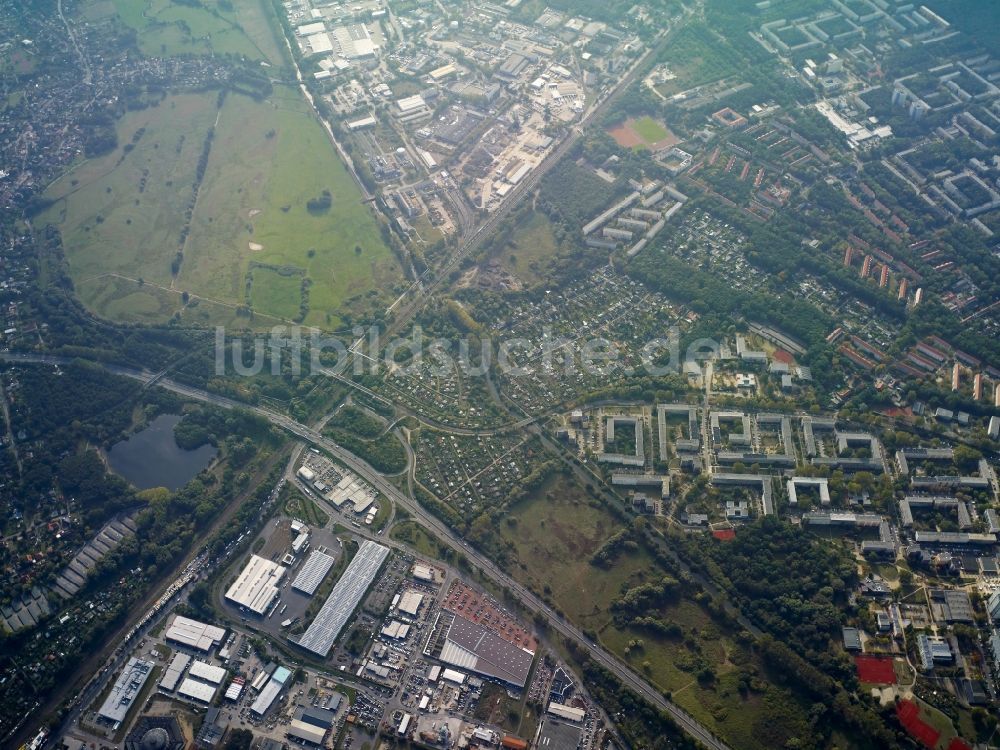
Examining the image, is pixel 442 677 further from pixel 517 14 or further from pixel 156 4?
pixel 156 4

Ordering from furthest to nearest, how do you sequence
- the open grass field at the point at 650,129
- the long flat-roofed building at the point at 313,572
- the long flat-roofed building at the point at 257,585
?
the open grass field at the point at 650,129
the long flat-roofed building at the point at 313,572
the long flat-roofed building at the point at 257,585

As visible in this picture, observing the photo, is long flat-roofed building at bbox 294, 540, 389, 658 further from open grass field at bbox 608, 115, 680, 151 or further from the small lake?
open grass field at bbox 608, 115, 680, 151

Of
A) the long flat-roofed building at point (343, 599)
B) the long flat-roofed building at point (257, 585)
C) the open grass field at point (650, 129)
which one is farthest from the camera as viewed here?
the open grass field at point (650, 129)

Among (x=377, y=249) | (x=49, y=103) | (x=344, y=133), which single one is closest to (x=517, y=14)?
(x=344, y=133)

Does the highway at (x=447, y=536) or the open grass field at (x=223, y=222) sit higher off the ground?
the open grass field at (x=223, y=222)

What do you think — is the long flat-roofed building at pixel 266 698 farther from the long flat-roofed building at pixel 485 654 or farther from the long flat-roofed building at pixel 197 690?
the long flat-roofed building at pixel 485 654

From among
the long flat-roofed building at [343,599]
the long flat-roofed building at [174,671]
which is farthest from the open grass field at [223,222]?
the long flat-roofed building at [174,671]
